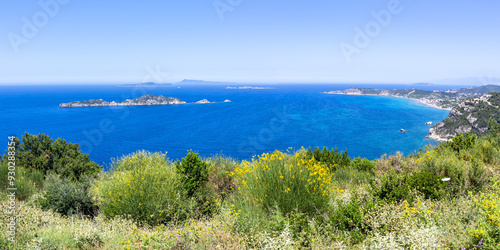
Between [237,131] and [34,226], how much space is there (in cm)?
7765

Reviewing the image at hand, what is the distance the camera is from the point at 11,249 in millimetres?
4078

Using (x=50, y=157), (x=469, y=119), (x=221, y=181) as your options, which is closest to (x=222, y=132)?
(x=50, y=157)

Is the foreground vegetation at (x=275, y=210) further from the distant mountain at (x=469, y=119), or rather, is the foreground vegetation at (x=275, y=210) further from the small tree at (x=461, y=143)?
the distant mountain at (x=469, y=119)

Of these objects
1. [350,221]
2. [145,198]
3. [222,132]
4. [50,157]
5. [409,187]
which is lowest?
[222,132]

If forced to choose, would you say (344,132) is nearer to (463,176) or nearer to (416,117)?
(416,117)

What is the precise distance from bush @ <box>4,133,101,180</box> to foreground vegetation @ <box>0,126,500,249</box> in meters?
6.59

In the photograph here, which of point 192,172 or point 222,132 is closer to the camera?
point 192,172

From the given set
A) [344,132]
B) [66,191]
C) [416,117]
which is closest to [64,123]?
[344,132]

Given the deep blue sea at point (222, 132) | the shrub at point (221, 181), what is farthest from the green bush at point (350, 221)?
the deep blue sea at point (222, 132)

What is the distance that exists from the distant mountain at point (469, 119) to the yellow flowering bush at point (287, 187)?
88.2m

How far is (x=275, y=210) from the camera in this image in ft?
16.7

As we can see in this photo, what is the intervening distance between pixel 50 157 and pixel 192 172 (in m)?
13.2

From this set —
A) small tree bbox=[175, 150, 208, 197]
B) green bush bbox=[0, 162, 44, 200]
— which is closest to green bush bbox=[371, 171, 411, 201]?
small tree bbox=[175, 150, 208, 197]

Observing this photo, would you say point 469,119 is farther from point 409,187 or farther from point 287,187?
point 287,187
